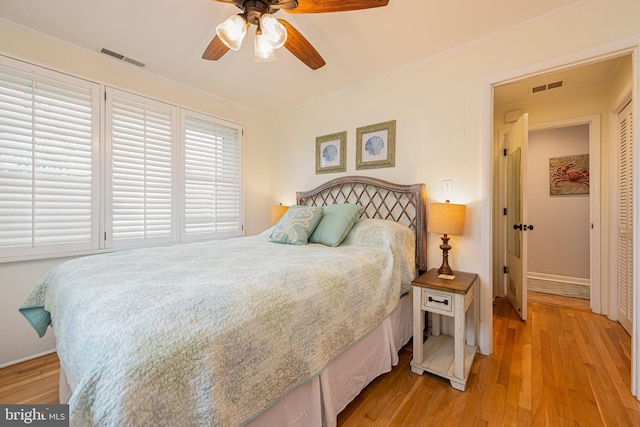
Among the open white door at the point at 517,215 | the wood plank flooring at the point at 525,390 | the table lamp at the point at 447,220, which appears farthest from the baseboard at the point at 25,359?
the open white door at the point at 517,215

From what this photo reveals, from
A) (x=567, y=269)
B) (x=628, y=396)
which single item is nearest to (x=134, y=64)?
(x=628, y=396)

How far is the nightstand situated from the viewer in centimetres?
175

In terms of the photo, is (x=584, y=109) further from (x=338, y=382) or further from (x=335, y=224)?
(x=338, y=382)

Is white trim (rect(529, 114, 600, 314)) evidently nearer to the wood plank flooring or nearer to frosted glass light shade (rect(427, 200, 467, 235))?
the wood plank flooring

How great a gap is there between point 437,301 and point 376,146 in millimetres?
1668

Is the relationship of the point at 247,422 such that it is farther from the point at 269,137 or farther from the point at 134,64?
the point at 269,137

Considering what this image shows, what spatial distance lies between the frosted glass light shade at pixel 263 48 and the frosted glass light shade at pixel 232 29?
0.34 ft

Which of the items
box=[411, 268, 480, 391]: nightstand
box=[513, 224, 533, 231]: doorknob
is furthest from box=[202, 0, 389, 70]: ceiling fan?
box=[513, 224, 533, 231]: doorknob

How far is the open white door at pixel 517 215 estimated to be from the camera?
2.64 metres

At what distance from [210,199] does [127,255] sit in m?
1.57

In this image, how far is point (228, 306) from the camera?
0.98m

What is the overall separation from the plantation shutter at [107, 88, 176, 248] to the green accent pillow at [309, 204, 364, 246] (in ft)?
5.72

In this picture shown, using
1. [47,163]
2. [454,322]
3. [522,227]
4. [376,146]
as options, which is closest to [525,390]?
[454,322]

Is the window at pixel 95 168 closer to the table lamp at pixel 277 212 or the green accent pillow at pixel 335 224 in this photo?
the table lamp at pixel 277 212
